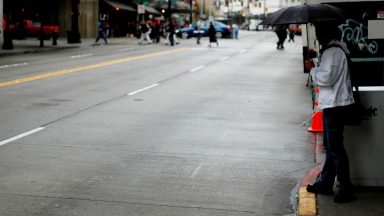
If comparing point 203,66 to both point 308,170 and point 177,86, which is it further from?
point 308,170

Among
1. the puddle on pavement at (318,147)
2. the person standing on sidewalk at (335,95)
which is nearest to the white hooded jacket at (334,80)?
the person standing on sidewalk at (335,95)

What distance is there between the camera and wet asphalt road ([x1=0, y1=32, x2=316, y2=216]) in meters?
7.07

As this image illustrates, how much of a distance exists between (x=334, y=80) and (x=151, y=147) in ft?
13.2

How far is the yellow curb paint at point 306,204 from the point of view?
21.2ft

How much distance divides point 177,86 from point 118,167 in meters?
10.4

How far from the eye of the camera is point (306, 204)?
6719mm

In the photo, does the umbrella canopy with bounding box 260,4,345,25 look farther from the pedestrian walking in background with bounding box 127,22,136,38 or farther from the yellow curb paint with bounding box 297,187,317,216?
the pedestrian walking in background with bounding box 127,22,136,38

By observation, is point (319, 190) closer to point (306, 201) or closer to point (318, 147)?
point (306, 201)

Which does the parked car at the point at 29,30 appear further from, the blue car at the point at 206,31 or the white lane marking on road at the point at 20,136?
the white lane marking on road at the point at 20,136

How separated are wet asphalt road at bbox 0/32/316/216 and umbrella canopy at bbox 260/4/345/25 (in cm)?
189

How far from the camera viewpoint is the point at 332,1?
9.05 meters

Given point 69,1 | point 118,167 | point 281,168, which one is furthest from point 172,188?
point 69,1

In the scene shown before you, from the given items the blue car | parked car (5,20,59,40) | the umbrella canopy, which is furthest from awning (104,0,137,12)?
the umbrella canopy

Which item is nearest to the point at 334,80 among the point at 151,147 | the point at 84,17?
the point at 151,147
